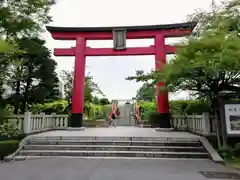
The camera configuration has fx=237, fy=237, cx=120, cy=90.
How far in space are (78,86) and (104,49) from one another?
2.63m

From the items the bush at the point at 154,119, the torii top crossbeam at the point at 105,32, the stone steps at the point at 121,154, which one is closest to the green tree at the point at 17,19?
the torii top crossbeam at the point at 105,32

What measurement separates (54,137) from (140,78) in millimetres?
5071

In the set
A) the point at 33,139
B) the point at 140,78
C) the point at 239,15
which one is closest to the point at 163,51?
the point at 140,78

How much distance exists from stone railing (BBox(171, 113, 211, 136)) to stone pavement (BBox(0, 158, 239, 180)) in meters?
2.34

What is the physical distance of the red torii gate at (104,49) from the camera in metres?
13.4

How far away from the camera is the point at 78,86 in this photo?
1362cm

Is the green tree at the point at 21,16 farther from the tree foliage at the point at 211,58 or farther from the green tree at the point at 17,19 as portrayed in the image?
the tree foliage at the point at 211,58

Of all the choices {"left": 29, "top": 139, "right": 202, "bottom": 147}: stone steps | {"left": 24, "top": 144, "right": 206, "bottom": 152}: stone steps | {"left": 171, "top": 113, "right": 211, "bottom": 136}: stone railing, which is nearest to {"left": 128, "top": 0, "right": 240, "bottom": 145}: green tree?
{"left": 171, "top": 113, "right": 211, "bottom": 136}: stone railing

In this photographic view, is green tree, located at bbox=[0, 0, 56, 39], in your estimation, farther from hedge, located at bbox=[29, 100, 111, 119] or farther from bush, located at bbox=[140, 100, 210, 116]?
bush, located at bbox=[140, 100, 210, 116]

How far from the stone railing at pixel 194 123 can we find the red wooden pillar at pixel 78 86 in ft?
18.0

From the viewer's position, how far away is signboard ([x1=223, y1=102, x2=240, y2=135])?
25.1 ft

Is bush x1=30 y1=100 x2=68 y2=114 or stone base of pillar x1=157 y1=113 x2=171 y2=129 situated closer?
stone base of pillar x1=157 y1=113 x2=171 y2=129

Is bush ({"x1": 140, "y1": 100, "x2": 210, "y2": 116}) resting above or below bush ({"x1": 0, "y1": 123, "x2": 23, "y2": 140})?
above

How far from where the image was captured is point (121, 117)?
2119 cm
